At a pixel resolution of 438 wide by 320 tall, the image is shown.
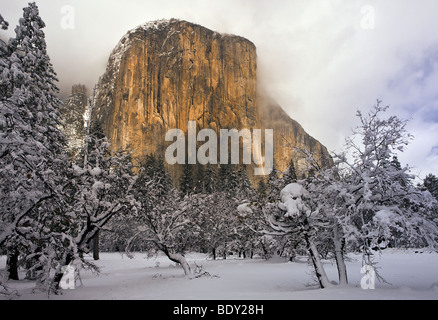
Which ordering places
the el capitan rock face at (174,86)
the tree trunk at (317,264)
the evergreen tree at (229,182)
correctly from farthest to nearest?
the el capitan rock face at (174,86), the evergreen tree at (229,182), the tree trunk at (317,264)

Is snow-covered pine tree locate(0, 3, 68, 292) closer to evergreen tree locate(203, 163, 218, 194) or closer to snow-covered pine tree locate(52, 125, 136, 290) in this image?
snow-covered pine tree locate(52, 125, 136, 290)

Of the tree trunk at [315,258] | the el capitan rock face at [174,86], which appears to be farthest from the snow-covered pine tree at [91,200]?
the el capitan rock face at [174,86]

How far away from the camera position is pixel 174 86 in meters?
119

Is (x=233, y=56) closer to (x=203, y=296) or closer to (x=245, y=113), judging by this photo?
(x=245, y=113)

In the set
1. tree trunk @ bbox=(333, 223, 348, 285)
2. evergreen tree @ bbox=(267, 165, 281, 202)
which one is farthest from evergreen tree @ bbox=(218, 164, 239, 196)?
tree trunk @ bbox=(333, 223, 348, 285)

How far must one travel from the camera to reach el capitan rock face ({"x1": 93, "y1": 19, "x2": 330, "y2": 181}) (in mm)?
107062

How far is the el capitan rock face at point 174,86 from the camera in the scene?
107 meters

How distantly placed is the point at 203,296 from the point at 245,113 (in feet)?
397

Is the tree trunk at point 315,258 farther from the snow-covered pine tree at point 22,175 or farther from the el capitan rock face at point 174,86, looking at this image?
the el capitan rock face at point 174,86

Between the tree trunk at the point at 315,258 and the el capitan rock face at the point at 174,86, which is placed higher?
the el capitan rock face at the point at 174,86

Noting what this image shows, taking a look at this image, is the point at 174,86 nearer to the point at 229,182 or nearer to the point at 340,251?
the point at 229,182

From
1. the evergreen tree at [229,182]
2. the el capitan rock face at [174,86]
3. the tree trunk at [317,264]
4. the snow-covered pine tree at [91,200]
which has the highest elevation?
the el capitan rock face at [174,86]

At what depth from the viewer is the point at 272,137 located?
13200 centimetres

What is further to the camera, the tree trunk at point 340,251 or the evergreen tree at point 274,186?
the evergreen tree at point 274,186
